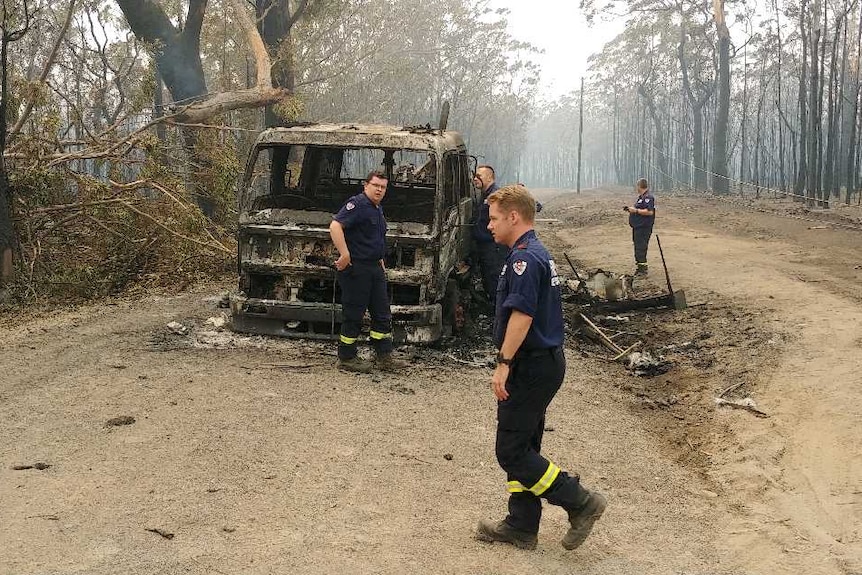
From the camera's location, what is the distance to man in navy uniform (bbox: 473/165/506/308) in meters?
8.34

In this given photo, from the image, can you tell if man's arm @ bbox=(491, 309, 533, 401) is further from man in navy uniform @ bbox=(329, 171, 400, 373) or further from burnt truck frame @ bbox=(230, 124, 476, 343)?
burnt truck frame @ bbox=(230, 124, 476, 343)

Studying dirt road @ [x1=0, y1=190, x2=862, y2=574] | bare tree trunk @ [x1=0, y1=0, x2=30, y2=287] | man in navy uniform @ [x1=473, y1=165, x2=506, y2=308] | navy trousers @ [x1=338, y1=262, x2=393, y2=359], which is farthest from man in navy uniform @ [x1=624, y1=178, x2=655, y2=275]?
bare tree trunk @ [x1=0, y1=0, x2=30, y2=287]

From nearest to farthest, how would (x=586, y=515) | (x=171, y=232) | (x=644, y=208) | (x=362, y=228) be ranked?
(x=586, y=515) → (x=362, y=228) → (x=171, y=232) → (x=644, y=208)

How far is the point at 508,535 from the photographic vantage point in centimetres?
355

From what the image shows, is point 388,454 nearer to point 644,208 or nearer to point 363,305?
point 363,305

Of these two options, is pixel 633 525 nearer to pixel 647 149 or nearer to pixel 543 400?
pixel 543 400

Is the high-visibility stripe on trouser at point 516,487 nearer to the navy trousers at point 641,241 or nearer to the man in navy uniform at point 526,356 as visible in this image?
the man in navy uniform at point 526,356

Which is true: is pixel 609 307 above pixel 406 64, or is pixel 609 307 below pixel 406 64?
below

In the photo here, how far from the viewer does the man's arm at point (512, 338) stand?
321 centimetres

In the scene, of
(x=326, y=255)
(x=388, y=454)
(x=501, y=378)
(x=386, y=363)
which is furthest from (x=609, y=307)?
(x=501, y=378)

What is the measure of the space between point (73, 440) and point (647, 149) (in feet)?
195

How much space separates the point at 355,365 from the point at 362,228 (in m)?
1.21

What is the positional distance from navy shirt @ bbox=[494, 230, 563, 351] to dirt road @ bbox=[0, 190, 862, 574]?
1.06 m

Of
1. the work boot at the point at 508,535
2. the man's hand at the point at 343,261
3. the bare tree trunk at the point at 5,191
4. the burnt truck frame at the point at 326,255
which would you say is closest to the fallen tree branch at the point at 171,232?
the bare tree trunk at the point at 5,191
